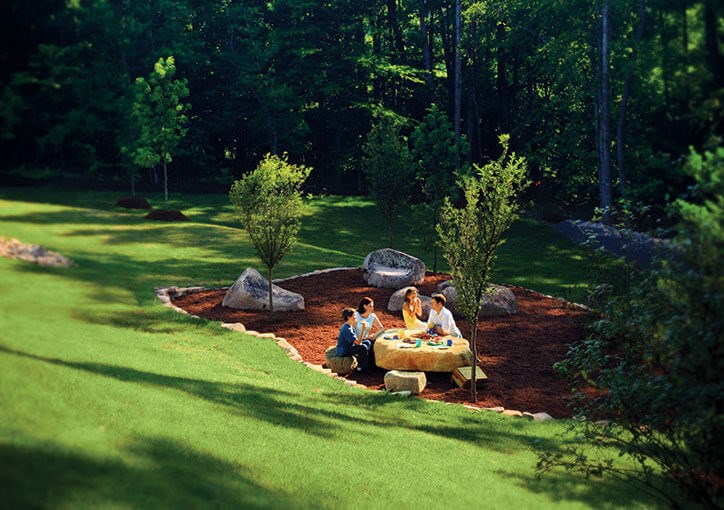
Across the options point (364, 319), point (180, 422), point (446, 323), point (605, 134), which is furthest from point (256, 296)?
point (605, 134)

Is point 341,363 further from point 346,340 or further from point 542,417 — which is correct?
point 542,417

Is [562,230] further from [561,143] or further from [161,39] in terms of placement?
Answer: [161,39]

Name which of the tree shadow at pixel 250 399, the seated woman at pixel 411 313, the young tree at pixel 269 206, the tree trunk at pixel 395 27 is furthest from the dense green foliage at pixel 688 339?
the tree trunk at pixel 395 27

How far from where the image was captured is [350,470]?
8.55m

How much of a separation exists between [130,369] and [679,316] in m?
7.25

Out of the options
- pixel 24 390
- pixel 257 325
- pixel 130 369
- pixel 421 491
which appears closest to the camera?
pixel 24 390

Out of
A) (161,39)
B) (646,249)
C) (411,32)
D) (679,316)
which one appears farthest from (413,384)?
(411,32)

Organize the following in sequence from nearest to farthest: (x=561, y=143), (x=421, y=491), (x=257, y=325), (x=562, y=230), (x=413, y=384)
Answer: (x=421, y=491) → (x=413, y=384) → (x=257, y=325) → (x=562, y=230) → (x=561, y=143)

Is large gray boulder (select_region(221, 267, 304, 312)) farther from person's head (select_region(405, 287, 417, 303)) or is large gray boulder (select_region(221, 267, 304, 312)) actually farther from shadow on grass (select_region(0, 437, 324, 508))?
shadow on grass (select_region(0, 437, 324, 508))

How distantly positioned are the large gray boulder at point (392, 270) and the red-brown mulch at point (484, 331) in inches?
11.7

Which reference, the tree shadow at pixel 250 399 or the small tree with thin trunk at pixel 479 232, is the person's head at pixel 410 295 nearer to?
the small tree with thin trunk at pixel 479 232

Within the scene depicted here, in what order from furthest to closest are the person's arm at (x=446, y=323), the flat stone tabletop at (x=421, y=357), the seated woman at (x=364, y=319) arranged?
the person's arm at (x=446, y=323) → the seated woman at (x=364, y=319) → the flat stone tabletop at (x=421, y=357)

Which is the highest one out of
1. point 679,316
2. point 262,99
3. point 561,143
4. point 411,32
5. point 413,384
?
point 411,32

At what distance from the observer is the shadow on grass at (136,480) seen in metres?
5.58
